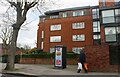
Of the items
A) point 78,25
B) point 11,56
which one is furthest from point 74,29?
point 11,56

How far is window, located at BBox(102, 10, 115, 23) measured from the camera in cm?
3011

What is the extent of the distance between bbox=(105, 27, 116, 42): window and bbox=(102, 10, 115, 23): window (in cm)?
140

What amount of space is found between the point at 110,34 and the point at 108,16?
2.85 meters

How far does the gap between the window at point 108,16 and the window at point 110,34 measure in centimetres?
140

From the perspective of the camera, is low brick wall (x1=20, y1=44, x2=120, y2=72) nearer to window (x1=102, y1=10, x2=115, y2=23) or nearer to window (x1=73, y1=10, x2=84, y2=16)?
window (x1=102, y1=10, x2=115, y2=23)

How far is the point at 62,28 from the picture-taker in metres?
41.6

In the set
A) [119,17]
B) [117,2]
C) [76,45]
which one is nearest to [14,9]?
[119,17]

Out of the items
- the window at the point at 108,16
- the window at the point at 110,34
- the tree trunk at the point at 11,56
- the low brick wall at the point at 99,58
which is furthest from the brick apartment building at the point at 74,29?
the tree trunk at the point at 11,56

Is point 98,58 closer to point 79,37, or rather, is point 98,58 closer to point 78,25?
point 79,37

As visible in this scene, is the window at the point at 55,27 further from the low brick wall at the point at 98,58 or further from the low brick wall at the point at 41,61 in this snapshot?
the low brick wall at the point at 98,58

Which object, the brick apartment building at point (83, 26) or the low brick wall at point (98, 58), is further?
the brick apartment building at point (83, 26)

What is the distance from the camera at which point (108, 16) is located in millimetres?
30438

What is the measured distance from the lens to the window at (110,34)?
2998cm

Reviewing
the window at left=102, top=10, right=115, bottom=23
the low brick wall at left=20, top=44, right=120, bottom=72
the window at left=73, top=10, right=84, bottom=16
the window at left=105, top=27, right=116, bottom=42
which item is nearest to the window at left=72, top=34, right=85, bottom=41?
the window at left=73, top=10, right=84, bottom=16
